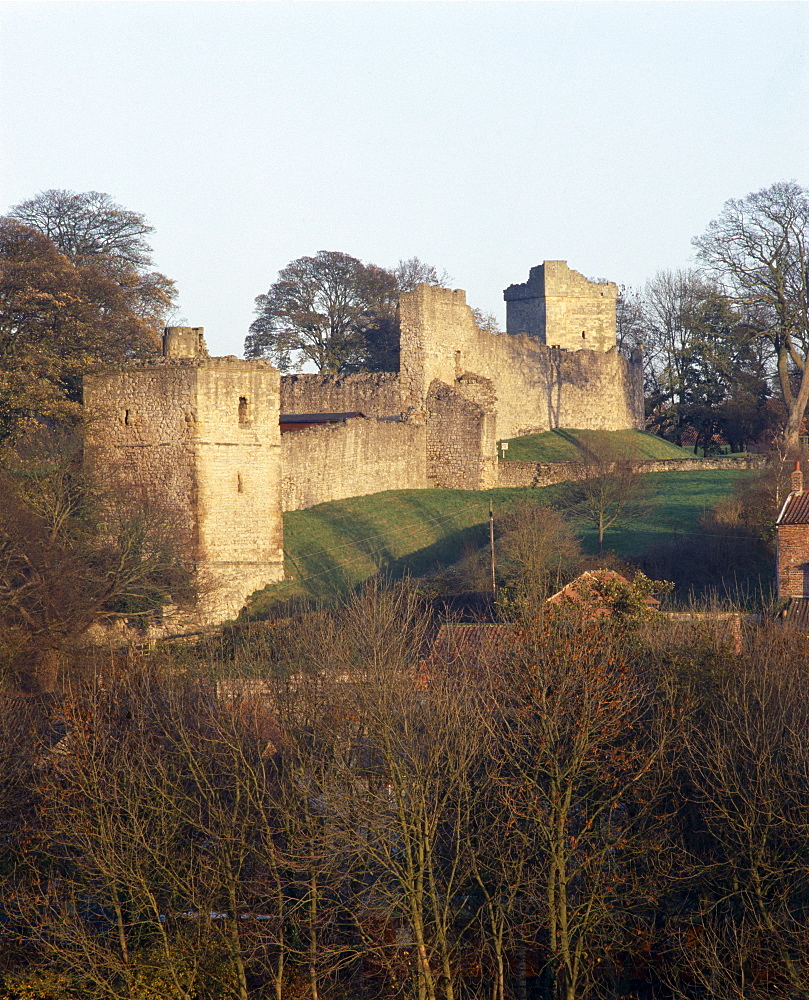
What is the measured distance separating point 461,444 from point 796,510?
15.0 meters

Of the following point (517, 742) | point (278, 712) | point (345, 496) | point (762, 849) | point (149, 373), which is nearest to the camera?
point (762, 849)

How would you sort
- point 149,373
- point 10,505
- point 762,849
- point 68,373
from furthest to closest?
1. point 68,373
2. point 149,373
3. point 10,505
4. point 762,849

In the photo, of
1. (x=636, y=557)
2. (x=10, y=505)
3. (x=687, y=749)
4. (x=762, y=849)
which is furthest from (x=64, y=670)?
(x=636, y=557)

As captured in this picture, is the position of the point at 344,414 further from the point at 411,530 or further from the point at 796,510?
the point at 796,510

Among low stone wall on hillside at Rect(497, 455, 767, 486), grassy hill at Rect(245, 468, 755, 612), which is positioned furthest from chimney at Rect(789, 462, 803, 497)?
low stone wall on hillside at Rect(497, 455, 767, 486)

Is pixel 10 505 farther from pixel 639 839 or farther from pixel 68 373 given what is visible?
pixel 639 839

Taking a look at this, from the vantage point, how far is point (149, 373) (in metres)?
30.3

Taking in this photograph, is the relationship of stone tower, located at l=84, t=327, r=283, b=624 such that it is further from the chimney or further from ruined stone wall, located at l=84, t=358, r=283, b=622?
the chimney

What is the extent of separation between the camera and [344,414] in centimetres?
4644

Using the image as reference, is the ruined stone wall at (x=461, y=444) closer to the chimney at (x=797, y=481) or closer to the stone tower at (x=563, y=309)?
the chimney at (x=797, y=481)

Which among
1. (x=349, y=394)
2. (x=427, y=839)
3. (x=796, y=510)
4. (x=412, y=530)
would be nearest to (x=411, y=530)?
(x=412, y=530)

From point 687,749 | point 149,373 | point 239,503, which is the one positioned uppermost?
point 149,373

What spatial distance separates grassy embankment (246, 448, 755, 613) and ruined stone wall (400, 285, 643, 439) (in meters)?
5.81

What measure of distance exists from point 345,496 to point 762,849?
23.1 m
